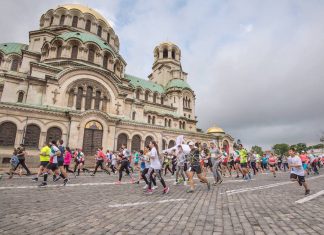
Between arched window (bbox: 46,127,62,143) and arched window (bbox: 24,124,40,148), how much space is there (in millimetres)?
1011

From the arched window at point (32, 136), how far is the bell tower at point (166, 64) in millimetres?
38757

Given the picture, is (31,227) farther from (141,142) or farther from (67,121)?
(141,142)

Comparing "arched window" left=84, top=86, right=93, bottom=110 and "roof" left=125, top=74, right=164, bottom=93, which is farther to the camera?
"roof" left=125, top=74, right=164, bottom=93

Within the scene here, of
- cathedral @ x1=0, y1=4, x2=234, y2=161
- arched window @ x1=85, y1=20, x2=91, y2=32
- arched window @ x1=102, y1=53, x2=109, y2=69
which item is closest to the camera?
cathedral @ x1=0, y1=4, x2=234, y2=161

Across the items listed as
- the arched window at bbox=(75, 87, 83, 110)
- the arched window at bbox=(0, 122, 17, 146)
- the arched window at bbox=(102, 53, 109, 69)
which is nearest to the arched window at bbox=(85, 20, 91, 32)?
the arched window at bbox=(102, 53, 109, 69)

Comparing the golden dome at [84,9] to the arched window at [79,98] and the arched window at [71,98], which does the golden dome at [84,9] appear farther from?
the arched window at [71,98]

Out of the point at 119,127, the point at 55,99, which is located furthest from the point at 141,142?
the point at 55,99

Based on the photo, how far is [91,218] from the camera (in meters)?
4.44

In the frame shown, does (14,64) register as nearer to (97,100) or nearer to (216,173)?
(97,100)

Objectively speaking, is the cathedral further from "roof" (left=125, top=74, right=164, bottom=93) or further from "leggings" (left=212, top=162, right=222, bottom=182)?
"leggings" (left=212, top=162, right=222, bottom=182)

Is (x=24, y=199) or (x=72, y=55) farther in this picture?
(x=72, y=55)

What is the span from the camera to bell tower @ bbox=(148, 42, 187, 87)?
56.6 metres

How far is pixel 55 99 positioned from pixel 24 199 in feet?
77.2

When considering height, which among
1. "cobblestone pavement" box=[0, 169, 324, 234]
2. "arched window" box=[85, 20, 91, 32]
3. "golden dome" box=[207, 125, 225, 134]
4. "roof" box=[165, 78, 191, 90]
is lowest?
"cobblestone pavement" box=[0, 169, 324, 234]
